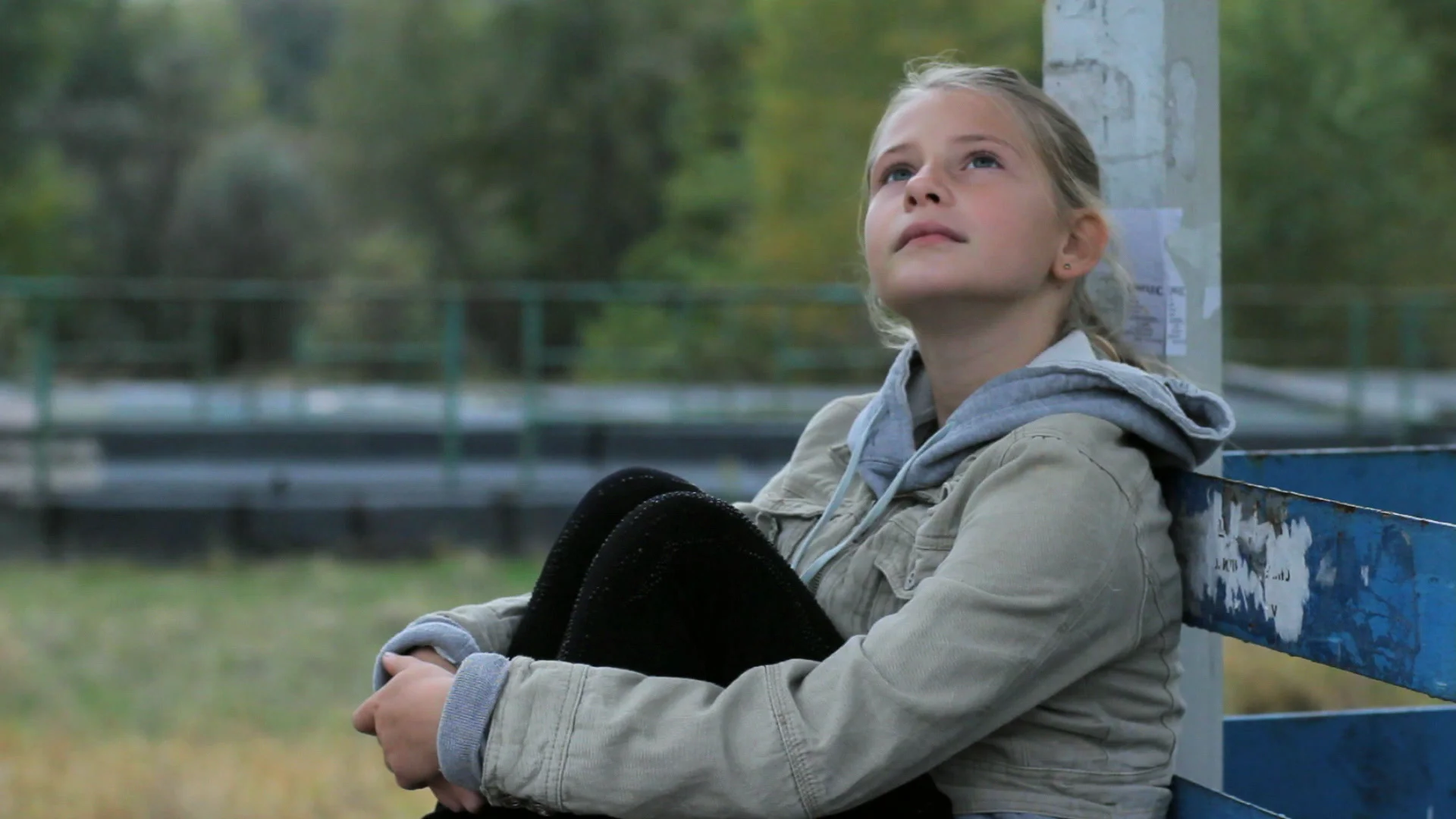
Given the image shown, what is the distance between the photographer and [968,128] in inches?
68.7

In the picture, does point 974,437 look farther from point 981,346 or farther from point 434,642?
point 434,642

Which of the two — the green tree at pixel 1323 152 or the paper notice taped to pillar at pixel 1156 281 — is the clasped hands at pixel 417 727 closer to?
the paper notice taped to pillar at pixel 1156 281

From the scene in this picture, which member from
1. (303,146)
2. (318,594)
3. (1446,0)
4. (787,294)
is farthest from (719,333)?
(303,146)

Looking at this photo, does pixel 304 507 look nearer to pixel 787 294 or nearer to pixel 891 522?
pixel 787 294

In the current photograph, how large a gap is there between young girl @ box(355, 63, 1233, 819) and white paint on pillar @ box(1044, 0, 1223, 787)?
15cm

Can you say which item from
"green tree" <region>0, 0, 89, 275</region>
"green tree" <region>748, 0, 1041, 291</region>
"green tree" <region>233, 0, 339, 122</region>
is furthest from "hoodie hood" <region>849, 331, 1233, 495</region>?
"green tree" <region>233, 0, 339, 122</region>

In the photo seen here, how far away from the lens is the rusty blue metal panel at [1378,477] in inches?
75.4

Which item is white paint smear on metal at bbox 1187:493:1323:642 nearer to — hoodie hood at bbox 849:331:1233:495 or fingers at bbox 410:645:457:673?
hoodie hood at bbox 849:331:1233:495

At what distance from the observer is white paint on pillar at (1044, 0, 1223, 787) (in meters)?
1.93

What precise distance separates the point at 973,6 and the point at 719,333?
25.7 feet

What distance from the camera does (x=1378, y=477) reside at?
6.30ft

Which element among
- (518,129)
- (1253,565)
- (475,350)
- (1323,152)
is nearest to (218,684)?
(1253,565)

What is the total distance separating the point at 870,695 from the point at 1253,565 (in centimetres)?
37

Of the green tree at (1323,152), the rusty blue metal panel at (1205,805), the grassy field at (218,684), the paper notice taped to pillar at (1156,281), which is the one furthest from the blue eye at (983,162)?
the green tree at (1323,152)
